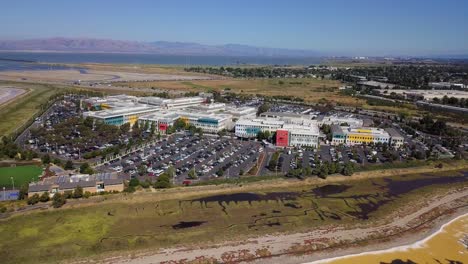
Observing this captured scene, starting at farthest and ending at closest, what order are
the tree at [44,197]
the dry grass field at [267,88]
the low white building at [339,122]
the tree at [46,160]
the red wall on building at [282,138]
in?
the dry grass field at [267,88] → the low white building at [339,122] → the red wall on building at [282,138] → the tree at [46,160] → the tree at [44,197]

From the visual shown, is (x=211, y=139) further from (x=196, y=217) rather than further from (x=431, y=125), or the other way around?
(x=431, y=125)

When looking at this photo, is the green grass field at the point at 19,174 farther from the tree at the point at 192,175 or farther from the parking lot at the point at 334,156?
the parking lot at the point at 334,156

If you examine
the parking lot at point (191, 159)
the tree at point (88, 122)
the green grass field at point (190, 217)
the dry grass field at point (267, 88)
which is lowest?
the green grass field at point (190, 217)

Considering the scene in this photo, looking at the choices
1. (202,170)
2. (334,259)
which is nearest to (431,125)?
(202,170)

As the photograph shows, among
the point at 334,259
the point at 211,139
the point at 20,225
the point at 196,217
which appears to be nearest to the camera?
the point at 334,259

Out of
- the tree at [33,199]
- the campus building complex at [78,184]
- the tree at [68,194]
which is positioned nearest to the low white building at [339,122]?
the campus building complex at [78,184]

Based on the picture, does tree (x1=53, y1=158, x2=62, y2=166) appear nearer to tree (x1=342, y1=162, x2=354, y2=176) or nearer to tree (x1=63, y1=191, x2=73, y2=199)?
tree (x1=63, y1=191, x2=73, y2=199)
